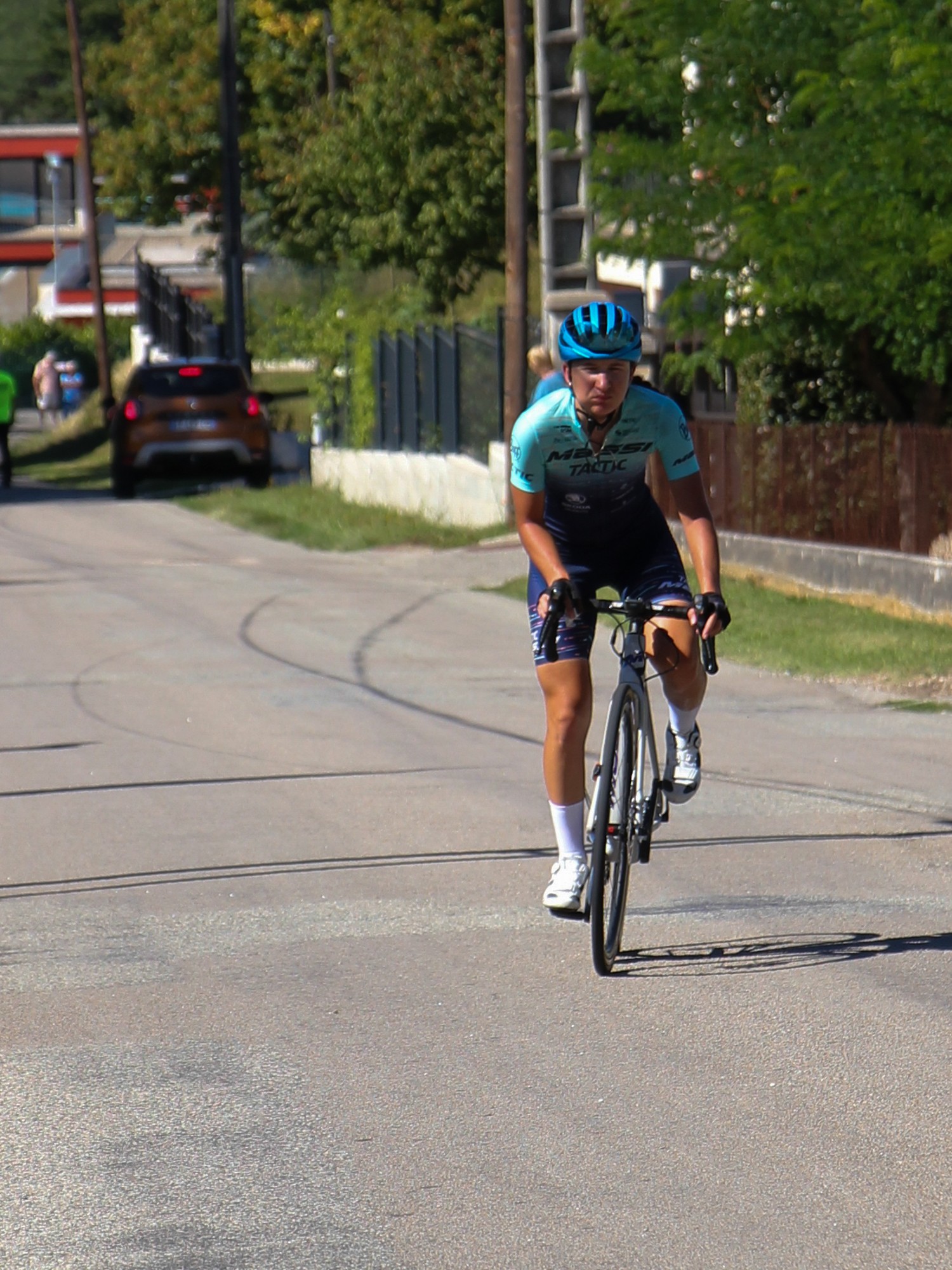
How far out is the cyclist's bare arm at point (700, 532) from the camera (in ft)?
19.8

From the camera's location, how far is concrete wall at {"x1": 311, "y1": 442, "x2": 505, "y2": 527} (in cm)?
2302

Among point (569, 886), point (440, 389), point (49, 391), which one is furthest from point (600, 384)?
point (49, 391)

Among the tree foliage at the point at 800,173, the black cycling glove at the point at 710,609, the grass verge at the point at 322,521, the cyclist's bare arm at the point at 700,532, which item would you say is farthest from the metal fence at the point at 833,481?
the black cycling glove at the point at 710,609

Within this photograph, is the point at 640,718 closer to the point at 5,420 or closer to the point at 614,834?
the point at 614,834

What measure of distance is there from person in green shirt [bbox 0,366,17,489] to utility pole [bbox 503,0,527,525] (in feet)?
33.3

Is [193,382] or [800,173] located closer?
[800,173]

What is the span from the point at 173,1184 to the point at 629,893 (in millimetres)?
2902

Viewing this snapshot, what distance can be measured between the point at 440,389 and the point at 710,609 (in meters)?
20.4

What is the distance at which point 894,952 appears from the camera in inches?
246

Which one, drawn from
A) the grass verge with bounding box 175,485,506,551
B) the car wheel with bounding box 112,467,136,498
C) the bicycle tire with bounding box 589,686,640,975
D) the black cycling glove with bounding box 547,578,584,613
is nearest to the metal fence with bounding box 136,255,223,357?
the car wheel with bounding box 112,467,136,498

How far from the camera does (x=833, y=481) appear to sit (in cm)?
1730

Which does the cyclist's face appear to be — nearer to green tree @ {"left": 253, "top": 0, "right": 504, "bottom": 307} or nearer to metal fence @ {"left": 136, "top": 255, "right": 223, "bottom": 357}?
green tree @ {"left": 253, "top": 0, "right": 504, "bottom": 307}

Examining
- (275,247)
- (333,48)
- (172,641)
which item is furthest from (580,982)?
(275,247)

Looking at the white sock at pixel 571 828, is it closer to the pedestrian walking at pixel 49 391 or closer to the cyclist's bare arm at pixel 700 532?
the cyclist's bare arm at pixel 700 532
